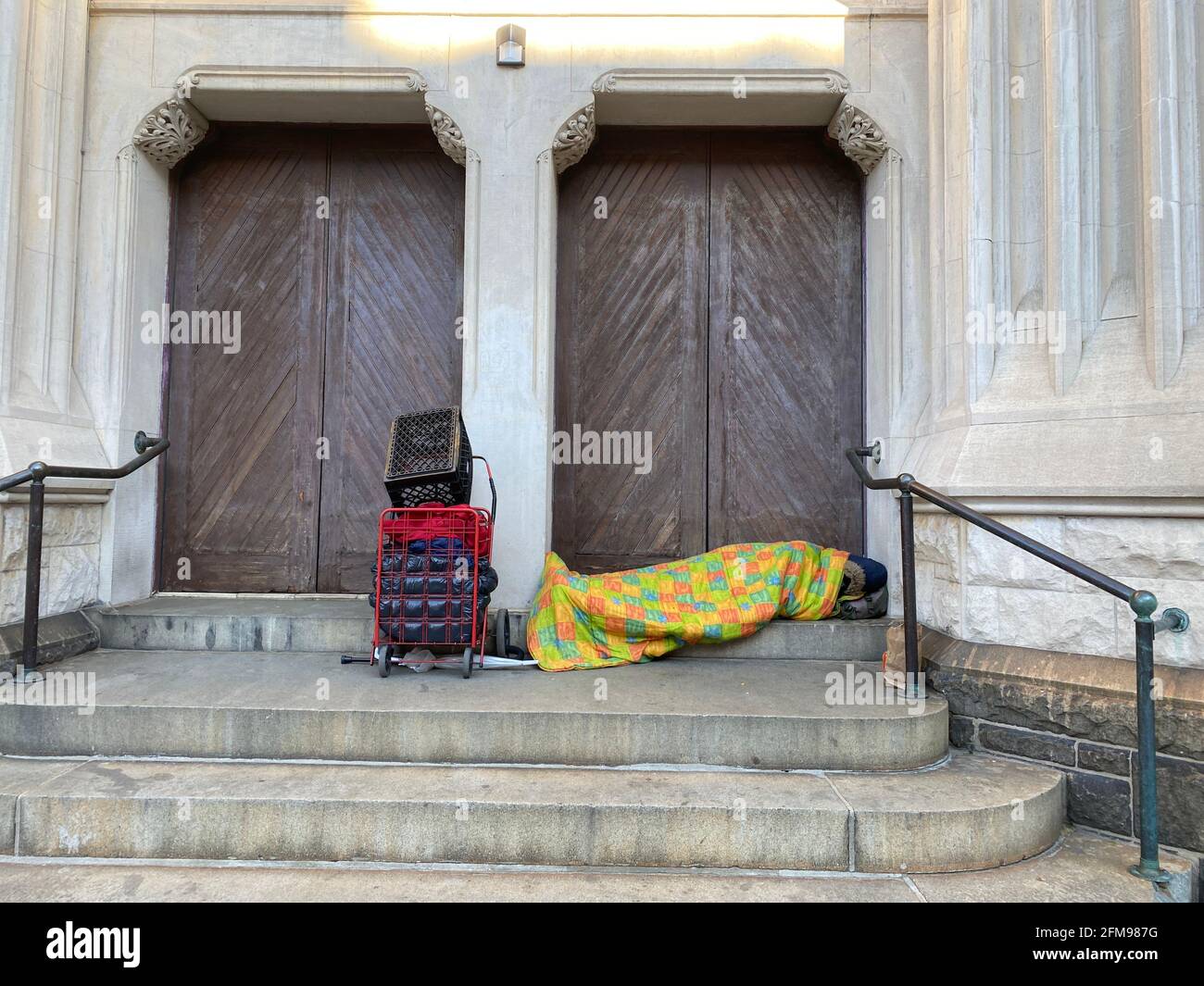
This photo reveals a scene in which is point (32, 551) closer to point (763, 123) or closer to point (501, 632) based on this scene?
point (501, 632)

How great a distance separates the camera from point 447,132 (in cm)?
457

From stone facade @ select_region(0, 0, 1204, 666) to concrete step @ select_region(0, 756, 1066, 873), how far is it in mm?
1204

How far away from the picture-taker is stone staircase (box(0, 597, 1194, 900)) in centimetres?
259

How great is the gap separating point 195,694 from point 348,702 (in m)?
0.75

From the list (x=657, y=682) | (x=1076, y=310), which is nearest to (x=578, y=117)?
(x=1076, y=310)

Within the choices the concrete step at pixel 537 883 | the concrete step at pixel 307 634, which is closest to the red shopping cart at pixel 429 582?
the concrete step at pixel 307 634

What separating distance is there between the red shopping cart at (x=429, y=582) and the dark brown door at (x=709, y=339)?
5.06ft

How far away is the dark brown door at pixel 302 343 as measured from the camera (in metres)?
5.04

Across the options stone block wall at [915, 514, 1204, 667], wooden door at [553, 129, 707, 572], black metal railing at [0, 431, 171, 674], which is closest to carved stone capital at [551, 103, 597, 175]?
wooden door at [553, 129, 707, 572]

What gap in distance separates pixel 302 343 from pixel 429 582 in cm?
259
